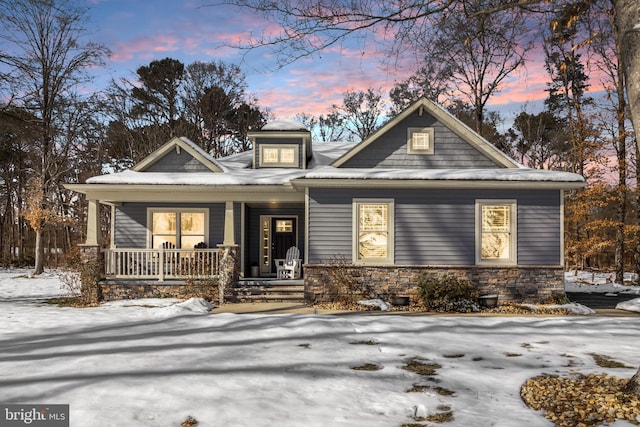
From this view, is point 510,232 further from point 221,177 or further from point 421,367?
point 221,177

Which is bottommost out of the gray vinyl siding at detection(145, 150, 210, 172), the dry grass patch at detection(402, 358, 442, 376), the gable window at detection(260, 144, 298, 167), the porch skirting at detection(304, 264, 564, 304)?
the dry grass patch at detection(402, 358, 442, 376)

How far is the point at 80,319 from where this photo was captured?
887 centimetres

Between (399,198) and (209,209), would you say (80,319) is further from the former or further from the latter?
(399,198)

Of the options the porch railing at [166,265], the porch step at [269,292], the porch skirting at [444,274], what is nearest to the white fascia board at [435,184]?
the porch skirting at [444,274]

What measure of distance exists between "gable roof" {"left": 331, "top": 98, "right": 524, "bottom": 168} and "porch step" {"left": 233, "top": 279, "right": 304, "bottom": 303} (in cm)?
369

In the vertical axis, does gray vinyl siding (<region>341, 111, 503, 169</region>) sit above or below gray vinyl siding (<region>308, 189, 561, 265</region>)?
above

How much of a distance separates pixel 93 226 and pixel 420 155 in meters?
9.59

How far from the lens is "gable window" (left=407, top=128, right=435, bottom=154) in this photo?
41.1ft

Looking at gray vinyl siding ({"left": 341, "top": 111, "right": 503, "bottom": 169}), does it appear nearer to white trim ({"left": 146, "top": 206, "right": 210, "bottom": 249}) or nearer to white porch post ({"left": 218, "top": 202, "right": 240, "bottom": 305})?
white porch post ({"left": 218, "top": 202, "right": 240, "bottom": 305})

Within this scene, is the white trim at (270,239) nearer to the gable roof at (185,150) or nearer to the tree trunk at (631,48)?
the gable roof at (185,150)

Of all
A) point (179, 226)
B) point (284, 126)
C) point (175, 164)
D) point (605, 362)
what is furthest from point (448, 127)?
point (179, 226)

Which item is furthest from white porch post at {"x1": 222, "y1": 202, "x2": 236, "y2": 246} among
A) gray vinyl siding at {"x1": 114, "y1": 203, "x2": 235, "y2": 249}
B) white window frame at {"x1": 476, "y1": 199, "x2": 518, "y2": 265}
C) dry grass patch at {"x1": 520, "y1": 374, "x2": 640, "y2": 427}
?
dry grass patch at {"x1": 520, "y1": 374, "x2": 640, "y2": 427}

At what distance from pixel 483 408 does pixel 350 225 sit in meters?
7.38

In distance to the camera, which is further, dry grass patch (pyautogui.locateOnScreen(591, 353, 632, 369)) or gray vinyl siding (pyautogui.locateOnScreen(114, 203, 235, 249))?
gray vinyl siding (pyautogui.locateOnScreen(114, 203, 235, 249))
